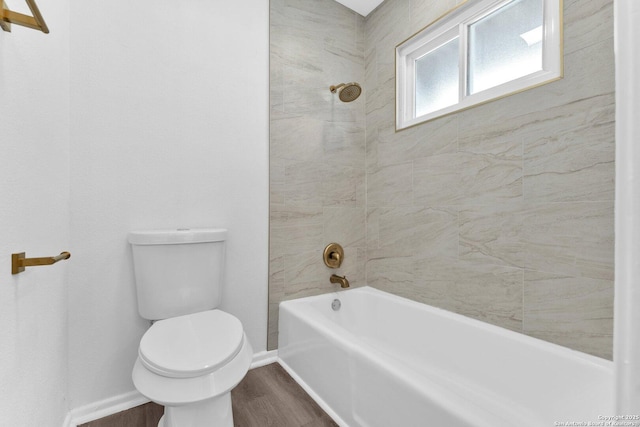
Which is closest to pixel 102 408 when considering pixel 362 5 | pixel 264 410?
pixel 264 410

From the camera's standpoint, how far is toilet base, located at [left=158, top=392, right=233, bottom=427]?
1.12 m

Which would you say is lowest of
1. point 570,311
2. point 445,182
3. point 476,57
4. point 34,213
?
point 570,311

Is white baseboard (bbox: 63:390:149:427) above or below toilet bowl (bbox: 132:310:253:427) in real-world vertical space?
below

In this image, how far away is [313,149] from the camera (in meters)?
2.02

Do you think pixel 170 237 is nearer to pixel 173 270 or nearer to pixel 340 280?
pixel 173 270

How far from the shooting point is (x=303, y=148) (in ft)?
6.51

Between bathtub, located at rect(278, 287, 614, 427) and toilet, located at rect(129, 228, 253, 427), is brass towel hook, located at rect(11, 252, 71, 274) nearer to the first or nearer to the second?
toilet, located at rect(129, 228, 253, 427)

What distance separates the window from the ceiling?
43 cm

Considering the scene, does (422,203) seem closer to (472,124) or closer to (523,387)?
(472,124)

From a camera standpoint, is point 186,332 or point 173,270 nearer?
point 186,332

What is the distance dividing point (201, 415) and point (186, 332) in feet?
1.03

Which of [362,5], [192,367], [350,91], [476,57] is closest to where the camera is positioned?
[192,367]

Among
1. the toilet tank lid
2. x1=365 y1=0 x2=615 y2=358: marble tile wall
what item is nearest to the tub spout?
x1=365 y1=0 x2=615 y2=358: marble tile wall

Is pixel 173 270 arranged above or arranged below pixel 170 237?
below
